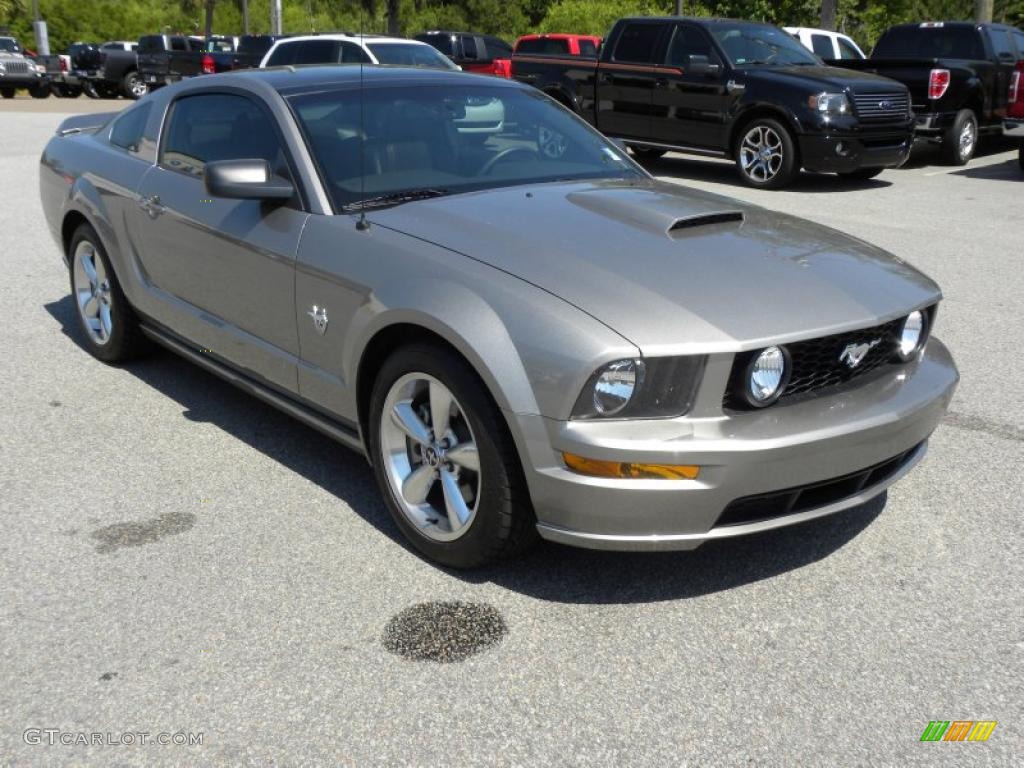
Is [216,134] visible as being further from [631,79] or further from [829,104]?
[631,79]

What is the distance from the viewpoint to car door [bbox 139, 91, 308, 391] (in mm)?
4039

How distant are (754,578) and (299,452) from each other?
2.03m

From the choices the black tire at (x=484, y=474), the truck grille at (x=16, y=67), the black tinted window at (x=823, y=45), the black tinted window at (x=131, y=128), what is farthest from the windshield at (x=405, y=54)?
the truck grille at (x=16, y=67)

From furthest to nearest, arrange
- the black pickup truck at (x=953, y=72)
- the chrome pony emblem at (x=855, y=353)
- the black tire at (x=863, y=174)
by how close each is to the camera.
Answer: the black pickup truck at (x=953, y=72), the black tire at (x=863, y=174), the chrome pony emblem at (x=855, y=353)

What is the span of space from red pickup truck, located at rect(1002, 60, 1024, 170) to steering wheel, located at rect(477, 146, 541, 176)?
1115 centimetres

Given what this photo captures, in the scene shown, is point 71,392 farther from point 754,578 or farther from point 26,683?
point 754,578

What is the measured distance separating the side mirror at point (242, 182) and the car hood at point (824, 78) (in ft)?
30.0

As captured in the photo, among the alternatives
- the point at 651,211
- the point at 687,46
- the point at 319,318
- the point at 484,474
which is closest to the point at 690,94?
the point at 687,46

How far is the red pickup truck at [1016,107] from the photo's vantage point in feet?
43.9

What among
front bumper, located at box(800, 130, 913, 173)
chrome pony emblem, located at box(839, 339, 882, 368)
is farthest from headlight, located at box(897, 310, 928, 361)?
front bumper, located at box(800, 130, 913, 173)

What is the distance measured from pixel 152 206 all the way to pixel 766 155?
891cm

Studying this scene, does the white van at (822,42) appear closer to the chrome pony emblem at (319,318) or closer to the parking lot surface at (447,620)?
the parking lot surface at (447,620)

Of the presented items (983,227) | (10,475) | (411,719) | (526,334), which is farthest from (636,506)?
(983,227)

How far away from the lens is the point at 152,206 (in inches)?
191
